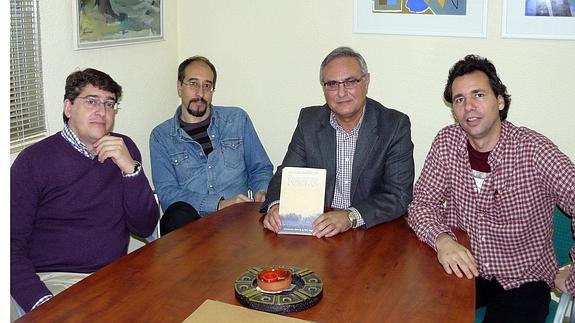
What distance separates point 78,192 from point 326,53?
1787 millimetres

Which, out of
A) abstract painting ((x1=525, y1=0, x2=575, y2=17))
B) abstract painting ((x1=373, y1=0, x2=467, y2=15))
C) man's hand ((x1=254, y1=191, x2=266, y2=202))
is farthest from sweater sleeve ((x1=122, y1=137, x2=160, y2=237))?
abstract painting ((x1=525, y1=0, x2=575, y2=17))

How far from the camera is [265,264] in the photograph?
2.08m

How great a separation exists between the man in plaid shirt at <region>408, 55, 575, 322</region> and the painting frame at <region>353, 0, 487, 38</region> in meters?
0.87

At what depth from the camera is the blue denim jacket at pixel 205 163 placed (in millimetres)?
3457

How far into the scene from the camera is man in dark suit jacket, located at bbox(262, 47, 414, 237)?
9.52 ft

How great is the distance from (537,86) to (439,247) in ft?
5.26

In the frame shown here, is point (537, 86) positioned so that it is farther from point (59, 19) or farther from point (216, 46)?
point (59, 19)

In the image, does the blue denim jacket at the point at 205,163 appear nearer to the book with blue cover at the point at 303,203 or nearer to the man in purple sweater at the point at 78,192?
the man in purple sweater at the point at 78,192

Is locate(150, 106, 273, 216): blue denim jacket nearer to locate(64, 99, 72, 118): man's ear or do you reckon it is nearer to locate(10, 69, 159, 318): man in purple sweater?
locate(10, 69, 159, 318): man in purple sweater

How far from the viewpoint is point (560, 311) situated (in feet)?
7.60

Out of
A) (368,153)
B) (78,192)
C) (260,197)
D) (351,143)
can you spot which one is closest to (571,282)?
(368,153)

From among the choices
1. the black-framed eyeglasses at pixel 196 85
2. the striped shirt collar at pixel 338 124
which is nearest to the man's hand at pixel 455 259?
the striped shirt collar at pixel 338 124

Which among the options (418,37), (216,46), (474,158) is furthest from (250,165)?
(474,158)

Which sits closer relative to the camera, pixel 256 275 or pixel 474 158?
pixel 256 275
